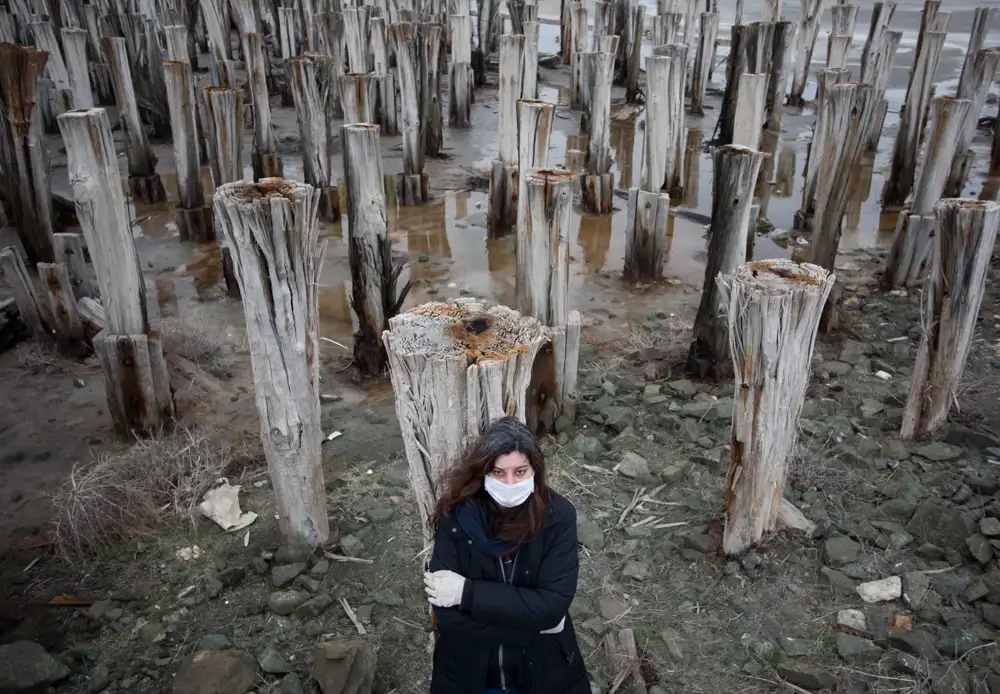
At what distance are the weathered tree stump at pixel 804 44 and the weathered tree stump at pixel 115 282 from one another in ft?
40.9

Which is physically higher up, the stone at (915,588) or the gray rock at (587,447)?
the stone at (915,588)

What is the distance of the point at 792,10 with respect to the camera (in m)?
26.0

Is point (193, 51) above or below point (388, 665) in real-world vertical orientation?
above

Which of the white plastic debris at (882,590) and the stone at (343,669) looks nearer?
the stone at (343,669)

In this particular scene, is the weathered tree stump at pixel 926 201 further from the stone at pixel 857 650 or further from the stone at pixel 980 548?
the stone at pixel 857 650

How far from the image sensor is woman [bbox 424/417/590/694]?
237 centimetres

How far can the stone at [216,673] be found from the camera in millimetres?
3105

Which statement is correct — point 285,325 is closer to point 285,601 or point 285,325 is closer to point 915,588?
point 285,601

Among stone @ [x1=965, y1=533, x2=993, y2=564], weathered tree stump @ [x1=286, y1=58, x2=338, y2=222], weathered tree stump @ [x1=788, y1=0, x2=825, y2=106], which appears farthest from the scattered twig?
weathered tree stump @ [x1=788, y1=0, x2=825, y2=106]

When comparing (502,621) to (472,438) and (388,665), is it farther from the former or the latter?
(388,665)

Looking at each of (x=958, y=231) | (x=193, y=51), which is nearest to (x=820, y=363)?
(x=958, y=231)

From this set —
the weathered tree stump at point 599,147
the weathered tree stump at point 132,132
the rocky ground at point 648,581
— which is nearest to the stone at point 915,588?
the rocky ground at point 648,581

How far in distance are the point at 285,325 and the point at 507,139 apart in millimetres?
5152

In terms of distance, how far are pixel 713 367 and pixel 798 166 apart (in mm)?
6914
